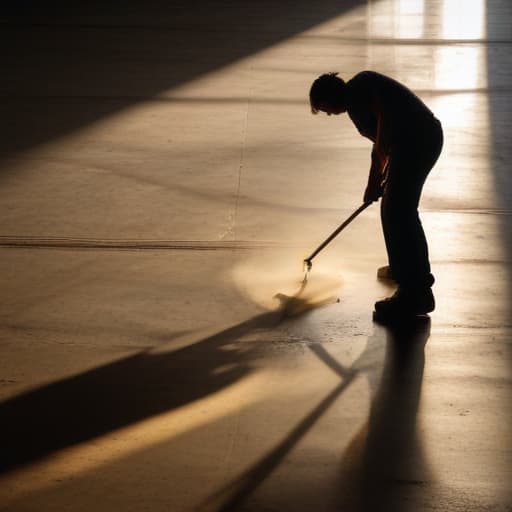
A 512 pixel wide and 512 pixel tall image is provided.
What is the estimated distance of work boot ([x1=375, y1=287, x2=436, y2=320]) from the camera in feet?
16.7

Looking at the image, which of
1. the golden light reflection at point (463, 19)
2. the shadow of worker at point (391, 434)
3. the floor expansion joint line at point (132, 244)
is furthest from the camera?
the golden light reflection at point (463, 19)

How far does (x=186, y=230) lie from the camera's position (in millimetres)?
6316

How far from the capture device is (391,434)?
4.12m

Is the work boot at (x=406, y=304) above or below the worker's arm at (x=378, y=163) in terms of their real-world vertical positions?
below

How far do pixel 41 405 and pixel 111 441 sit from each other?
0.46m

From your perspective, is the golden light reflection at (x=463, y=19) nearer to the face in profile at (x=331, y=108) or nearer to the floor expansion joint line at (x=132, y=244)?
the floor expansion joint line at (x=132, y=244)

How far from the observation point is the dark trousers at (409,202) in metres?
4.92

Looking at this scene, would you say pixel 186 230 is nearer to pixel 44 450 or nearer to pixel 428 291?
pixel 428 291

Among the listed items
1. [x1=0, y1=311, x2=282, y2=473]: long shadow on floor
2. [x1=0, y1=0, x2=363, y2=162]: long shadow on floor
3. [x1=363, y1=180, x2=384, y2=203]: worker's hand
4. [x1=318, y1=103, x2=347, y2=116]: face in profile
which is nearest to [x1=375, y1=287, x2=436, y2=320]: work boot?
[x1=363, y1=180, x2=384, y2=203]: worker's hand

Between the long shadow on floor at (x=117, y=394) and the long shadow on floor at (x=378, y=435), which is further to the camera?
the long shadow on floor at (x=117, y=394)

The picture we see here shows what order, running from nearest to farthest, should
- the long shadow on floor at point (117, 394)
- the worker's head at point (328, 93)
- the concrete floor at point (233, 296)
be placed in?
1. the concrete floor at point (233, 296)
2. the long shadow on floor at point (117, 394)
3. the worker's head at point (328, 93)

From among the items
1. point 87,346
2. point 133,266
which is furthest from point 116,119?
point 87,346

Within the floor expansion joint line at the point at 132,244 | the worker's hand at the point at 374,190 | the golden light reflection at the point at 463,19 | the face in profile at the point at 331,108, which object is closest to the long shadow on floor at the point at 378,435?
the worker's hand at the point at 374,190

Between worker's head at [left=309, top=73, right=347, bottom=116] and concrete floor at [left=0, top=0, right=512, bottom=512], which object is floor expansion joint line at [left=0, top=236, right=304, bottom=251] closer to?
concrete floor at [left=0, top=0, right=512, bottom=512]
